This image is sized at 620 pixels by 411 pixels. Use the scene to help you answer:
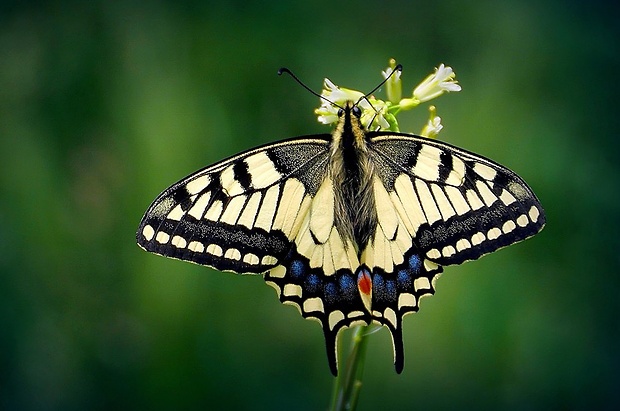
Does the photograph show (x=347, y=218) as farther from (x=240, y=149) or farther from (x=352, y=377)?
(x=240, y=149)

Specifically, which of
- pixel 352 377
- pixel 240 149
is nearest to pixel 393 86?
pixel 352 377

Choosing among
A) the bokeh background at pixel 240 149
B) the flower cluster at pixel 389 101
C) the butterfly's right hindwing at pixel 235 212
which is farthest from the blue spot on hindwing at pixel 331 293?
the bokeh background at pixel 240 149

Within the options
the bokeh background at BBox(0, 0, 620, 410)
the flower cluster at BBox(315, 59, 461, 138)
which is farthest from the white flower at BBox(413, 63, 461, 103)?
the bokeh background at BBox(0, 0, 620, 410)

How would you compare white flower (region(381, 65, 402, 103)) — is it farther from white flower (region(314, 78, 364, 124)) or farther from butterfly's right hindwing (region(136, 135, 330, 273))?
butterfly's right hindwing (region(136, 135, 330, 273))

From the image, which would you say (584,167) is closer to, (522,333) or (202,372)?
(522,333)

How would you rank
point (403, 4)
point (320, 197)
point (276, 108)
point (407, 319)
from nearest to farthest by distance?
point (320, 197) → point (407, 319) → point (276, 108) → point (403, 4)

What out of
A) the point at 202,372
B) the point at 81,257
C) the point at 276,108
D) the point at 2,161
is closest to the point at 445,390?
the point at 202,372
